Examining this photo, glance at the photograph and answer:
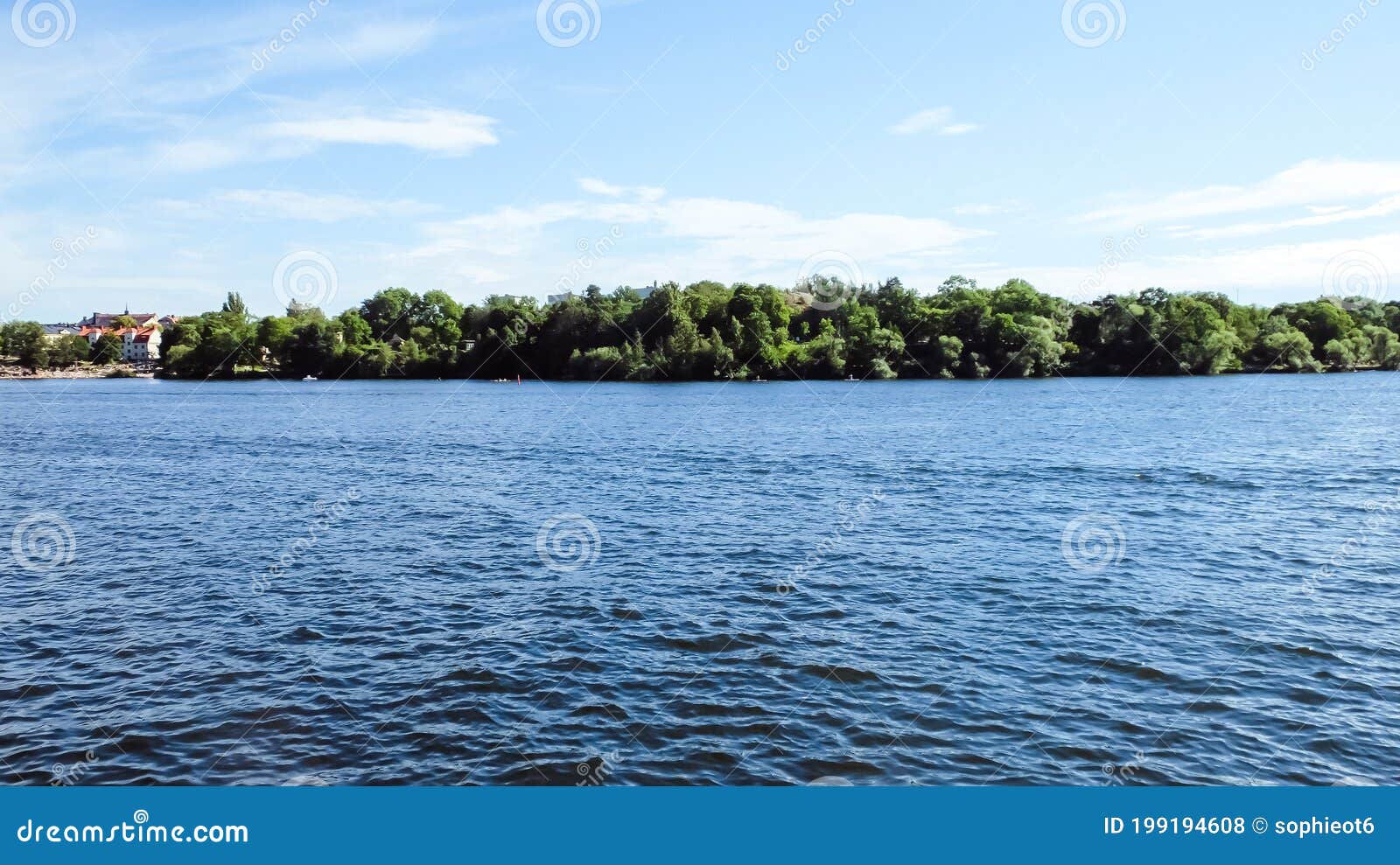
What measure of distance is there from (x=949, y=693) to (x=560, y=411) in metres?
73.3

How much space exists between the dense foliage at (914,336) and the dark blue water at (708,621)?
10032 cm

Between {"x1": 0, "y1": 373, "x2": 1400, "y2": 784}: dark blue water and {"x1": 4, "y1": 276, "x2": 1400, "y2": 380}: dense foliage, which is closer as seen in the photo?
{"x1": 0, "y1": 373, "x2": 1400, "y2": 784}: dark blue water

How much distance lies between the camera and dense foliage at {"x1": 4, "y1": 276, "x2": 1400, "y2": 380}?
14788cm

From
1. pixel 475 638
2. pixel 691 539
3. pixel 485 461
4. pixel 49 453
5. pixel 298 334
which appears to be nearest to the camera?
pixel 475 638

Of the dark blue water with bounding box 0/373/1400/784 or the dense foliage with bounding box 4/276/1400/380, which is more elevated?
the dense foliage with bounding box 4/276/1400/380

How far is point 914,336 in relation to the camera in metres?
156

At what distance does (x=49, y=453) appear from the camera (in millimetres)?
55688

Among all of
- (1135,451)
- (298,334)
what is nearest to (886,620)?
(1135,451)

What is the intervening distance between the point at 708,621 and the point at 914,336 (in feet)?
462

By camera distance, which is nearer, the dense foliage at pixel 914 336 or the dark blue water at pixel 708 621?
the dark blue water at pixel 708 621

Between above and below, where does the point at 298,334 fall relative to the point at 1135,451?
above

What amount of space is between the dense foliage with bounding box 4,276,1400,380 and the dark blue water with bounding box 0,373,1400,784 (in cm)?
10032

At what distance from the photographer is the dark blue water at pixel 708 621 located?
14586 millimetres

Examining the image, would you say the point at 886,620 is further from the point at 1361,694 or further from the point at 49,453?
the point at 49,453
